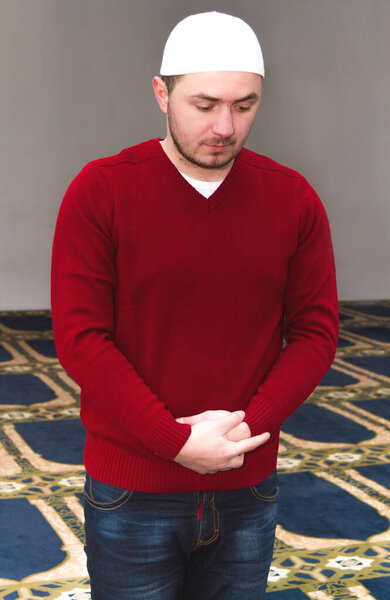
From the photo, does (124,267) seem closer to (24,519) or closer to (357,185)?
(24,519)

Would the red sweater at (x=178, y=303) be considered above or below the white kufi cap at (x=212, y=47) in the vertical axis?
below

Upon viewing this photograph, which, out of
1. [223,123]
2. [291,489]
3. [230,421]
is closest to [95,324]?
[230,421]

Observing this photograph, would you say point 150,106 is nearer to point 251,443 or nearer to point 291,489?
point 291,489

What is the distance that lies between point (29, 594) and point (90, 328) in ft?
5.00

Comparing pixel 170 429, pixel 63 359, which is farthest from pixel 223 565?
pixel 63 359

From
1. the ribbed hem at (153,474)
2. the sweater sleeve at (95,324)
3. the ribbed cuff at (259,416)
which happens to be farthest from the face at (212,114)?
the ribbed hem at (153,474)

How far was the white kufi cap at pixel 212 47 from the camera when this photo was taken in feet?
3.98

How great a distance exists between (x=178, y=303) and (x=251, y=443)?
0.24 metres

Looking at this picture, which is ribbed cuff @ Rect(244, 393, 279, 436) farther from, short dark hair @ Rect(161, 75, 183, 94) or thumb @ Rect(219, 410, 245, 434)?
short dark hair @ Rect(161, 75, 183, 94)

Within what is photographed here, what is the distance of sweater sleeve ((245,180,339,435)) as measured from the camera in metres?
1.36

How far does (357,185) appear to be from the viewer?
8133 mm

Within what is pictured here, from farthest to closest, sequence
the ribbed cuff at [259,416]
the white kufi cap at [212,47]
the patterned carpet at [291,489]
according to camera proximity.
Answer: the patterned carpet at [291,489], the ribbed cuff at [259,416], the white kufi cap at [212,47]

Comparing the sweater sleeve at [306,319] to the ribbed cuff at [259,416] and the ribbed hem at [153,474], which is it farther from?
the ribbed hem at [153,474]

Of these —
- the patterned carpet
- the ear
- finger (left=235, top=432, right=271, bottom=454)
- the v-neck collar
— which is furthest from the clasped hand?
the patterned carpet
